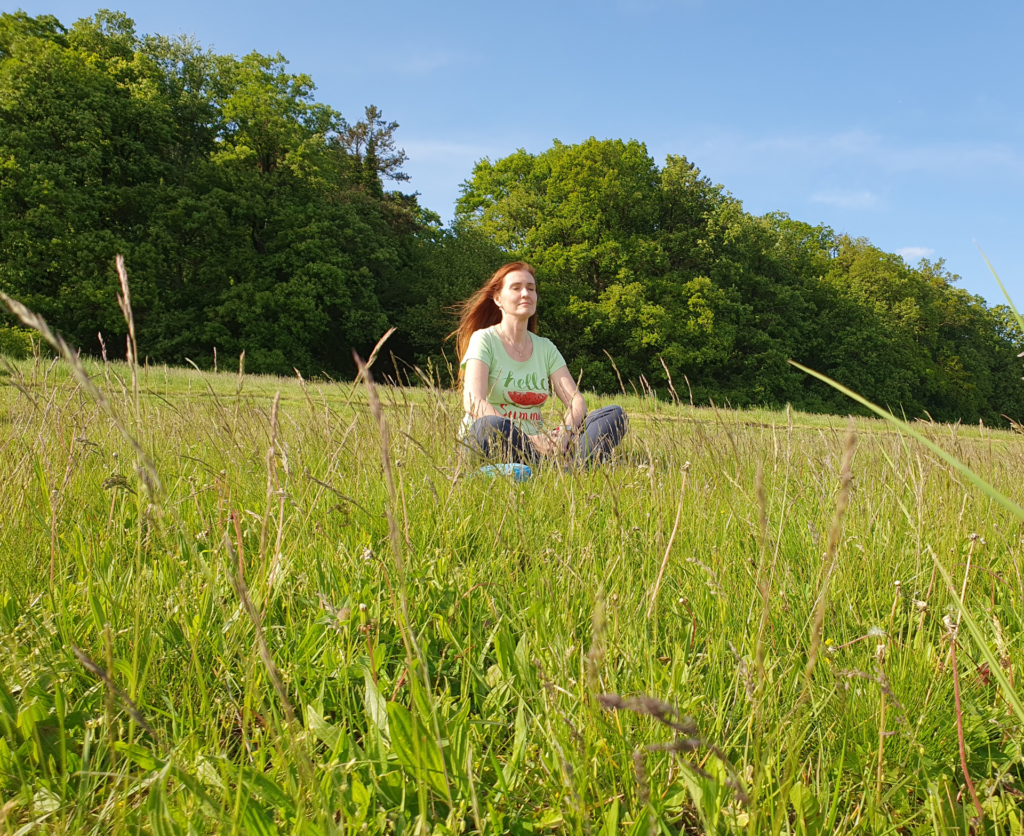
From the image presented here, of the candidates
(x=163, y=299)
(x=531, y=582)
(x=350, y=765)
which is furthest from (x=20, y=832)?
(x=163, y=299)

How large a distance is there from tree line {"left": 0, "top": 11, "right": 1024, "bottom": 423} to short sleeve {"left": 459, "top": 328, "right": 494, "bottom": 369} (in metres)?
16.5

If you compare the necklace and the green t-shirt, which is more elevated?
the necklace

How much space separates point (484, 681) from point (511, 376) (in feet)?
11.2

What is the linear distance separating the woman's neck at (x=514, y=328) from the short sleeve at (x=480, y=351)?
286 millimetres

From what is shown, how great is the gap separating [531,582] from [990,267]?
1.19 meters

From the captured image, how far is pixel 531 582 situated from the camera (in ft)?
5.39

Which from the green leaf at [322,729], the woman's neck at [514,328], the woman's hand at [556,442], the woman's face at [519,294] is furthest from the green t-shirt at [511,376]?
the green leaf at [322,729]

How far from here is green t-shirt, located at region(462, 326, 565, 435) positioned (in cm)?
446

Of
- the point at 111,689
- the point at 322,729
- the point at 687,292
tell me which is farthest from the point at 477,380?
the point at 687,292

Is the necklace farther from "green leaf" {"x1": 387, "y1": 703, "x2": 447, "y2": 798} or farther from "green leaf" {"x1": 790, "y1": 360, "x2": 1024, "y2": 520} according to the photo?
"green leaf" {"x1": 790, "y1": 360, "x2": 1024, "y2": 520}

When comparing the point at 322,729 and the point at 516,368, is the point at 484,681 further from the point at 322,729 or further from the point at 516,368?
the point at 516,368

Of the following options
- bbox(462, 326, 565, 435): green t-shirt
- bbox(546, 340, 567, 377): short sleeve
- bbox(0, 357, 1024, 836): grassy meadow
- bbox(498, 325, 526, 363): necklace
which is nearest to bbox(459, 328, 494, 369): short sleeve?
bbox(462, 326, 565, 435): green t-shirt

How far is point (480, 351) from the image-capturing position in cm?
439

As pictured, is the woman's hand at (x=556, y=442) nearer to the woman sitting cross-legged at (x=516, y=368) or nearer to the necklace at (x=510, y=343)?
the woman sitting cross-legged at (x=516, y=368)
